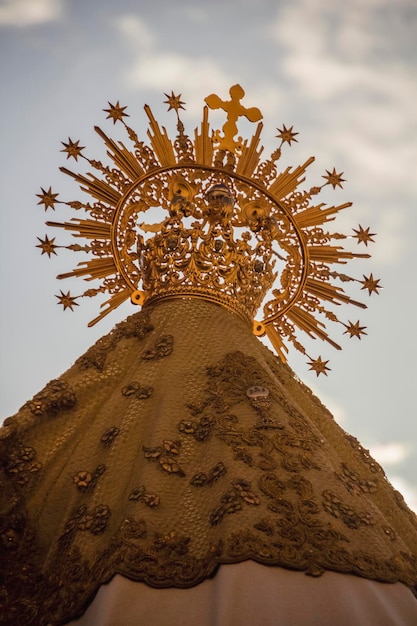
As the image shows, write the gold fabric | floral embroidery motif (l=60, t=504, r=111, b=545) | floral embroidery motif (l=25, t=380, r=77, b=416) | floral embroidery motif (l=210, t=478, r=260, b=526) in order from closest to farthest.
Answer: the gold fabric
floral embroidery motif (l=210, t=478, r=260, b=526)
floral embroidery motif (l=60, t=504, r=111, b=545)
floral embroidery motif (l=25, t=380, r=77, b=416)

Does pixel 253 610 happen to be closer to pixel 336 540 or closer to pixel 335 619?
pixel 335 619

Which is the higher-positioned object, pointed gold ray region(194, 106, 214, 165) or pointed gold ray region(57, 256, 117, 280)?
pointed gold ray region(194, 106, 214, 165)

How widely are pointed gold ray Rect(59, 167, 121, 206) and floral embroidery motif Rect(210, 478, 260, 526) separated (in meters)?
2.17

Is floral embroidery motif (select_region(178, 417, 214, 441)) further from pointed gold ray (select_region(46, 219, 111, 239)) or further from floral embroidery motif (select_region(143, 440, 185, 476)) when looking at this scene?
pointed gold ray (select_region(46, 219, 111, 239))

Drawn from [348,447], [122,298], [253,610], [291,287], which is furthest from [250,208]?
[253,610]

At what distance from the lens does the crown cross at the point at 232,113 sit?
4.53 meters

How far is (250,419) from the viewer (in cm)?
299

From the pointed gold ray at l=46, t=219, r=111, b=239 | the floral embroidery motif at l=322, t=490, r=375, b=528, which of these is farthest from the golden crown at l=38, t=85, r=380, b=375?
the floral embroidery motif at l=322, t=490, r=375, b=528

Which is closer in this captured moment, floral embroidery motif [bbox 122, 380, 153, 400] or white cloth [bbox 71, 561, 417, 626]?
white cloth [bbox 71, 561, 417, 626]

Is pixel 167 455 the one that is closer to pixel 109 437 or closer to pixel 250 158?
pixel 109 437

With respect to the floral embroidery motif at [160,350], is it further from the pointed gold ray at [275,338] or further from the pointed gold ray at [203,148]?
the pointed gold ray at [203,148]

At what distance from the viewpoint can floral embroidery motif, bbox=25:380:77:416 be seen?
3143 mm

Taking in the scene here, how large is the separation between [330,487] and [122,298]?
199 centimetres

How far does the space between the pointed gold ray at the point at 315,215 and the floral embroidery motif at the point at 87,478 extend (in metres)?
2.14
